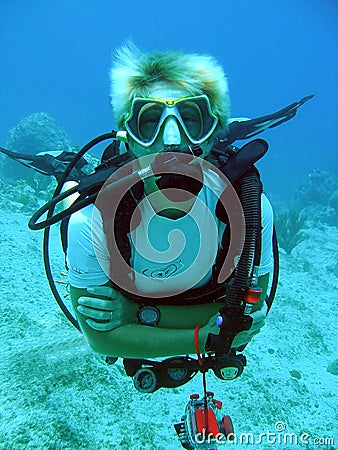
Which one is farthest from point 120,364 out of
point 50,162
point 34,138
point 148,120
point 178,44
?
point 178,44

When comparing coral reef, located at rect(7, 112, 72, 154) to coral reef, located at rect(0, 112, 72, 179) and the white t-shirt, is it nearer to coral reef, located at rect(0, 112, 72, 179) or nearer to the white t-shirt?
coral reef, located at rect(0, 112, 72, 179)

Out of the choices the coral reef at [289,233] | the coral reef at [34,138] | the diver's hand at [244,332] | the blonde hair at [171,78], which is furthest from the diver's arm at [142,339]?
the coral reef at [34,138]

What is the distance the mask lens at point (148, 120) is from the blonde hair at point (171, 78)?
12cm

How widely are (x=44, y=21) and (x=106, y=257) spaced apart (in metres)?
133

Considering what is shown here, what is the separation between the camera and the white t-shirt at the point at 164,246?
1862mm

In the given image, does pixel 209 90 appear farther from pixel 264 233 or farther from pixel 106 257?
pixel 106 257

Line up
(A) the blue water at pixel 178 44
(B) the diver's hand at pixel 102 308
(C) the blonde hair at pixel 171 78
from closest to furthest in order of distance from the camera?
1. (B) the diver's hand at pixel 102 308
2. (C) the blonde hair at pixel 171 78
3. (A) the blue water at pixel 178 44

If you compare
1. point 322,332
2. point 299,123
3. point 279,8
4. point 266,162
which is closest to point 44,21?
point 279,8

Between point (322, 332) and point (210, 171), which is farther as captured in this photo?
point (322, 332)

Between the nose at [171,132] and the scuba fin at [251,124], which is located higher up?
the scuba fin at [251,124]

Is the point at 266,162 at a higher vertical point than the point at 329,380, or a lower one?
higher

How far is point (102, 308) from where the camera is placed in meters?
1.83

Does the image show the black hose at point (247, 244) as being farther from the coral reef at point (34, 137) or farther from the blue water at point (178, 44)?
the blue water at point (178, 44)

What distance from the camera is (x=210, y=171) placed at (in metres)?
1.92
